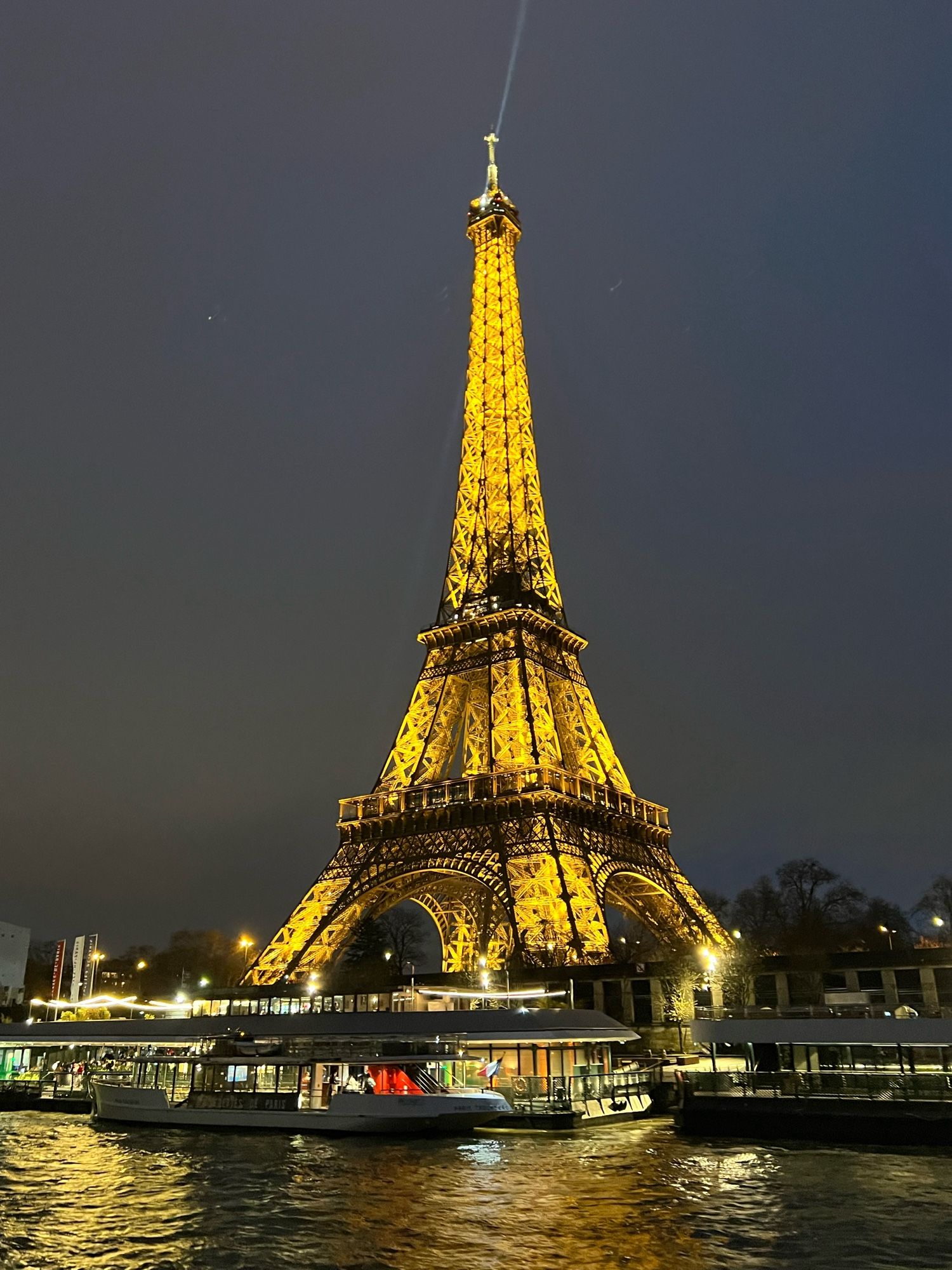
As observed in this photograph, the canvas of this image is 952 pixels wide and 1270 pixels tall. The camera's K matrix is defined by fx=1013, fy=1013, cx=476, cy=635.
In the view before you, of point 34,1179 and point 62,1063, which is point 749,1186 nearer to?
point 34,1179

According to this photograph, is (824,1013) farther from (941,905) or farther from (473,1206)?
(941,905)

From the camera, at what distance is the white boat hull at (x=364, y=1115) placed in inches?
1254

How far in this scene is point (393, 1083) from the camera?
1319 inches

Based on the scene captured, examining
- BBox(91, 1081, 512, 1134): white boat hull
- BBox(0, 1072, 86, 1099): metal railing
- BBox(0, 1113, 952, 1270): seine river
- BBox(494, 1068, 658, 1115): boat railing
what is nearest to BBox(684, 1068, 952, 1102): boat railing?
BBox(0, 1113, 952, 1270): seine river

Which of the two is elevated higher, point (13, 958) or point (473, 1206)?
point (13, 958)

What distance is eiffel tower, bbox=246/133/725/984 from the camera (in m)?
50.2

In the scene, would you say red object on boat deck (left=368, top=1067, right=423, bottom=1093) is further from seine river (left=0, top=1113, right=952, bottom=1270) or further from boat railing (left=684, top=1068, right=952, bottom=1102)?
boat railing (left=684, top=1068, right=952, bottom=1102)

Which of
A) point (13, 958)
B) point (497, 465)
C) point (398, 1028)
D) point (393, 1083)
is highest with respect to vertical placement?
point (497, 465)

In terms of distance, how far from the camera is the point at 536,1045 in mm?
35000

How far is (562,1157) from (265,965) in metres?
28.8

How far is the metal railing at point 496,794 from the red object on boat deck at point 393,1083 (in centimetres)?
1979

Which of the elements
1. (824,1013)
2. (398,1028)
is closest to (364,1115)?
(398,1028)

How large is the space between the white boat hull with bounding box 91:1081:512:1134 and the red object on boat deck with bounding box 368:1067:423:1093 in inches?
25.8

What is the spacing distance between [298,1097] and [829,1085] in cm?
1741
